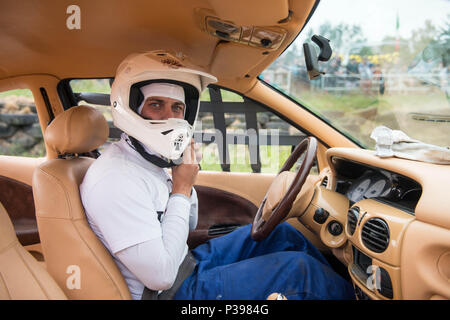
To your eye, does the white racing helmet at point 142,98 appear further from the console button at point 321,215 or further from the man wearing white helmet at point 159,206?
the console button at point 321,215

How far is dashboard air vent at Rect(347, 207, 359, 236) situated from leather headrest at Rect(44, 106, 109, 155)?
1.21m

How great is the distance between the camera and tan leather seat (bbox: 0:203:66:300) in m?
1.07

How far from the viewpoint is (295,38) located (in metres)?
1.46

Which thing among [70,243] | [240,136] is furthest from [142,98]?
[240,136]

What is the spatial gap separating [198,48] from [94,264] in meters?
1.16

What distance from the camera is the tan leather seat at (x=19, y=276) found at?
1066mm

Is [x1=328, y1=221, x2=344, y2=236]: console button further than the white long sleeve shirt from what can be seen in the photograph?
Yes

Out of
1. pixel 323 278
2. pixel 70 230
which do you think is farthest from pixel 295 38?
pixel 70 230

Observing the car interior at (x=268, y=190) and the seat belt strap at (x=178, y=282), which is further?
the seat belt strap at (x=178, y=282)

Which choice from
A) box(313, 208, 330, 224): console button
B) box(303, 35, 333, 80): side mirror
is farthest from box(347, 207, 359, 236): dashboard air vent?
box(303, 35, 333, 80): side mirror

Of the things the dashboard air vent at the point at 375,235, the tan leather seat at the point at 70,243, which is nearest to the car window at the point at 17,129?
the tan leather seat at the point at 70,243

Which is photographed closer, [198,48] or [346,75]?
[198,48]

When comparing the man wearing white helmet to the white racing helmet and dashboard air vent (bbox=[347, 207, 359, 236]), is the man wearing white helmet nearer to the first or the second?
the white racing helmet
